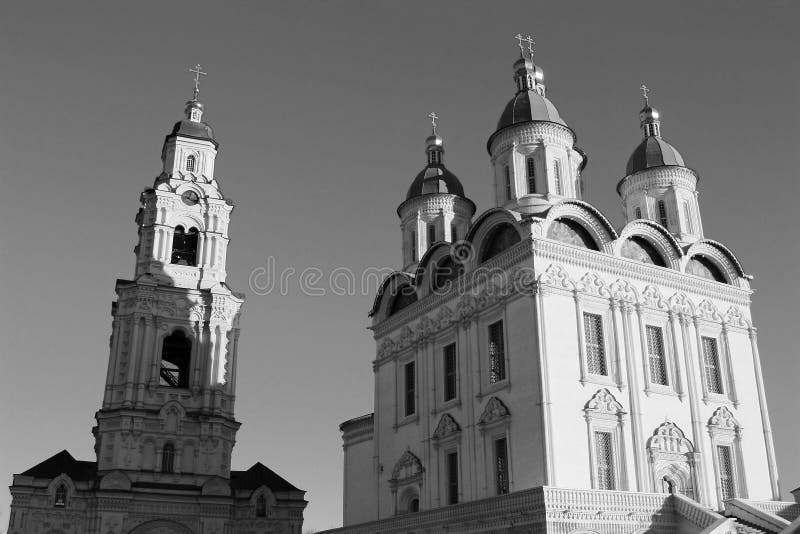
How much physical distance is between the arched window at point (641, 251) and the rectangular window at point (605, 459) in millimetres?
5665

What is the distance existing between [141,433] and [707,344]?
22.7m

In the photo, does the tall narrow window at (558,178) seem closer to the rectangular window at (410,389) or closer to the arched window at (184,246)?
the rectangular window at (410,389)

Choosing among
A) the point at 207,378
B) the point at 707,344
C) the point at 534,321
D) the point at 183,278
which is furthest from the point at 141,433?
the point at 707,344

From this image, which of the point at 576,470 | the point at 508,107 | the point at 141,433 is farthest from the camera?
the point at 141,433

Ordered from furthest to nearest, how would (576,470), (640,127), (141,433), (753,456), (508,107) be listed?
(141,433), (640,127), (508,107), (753,456), (576,470)

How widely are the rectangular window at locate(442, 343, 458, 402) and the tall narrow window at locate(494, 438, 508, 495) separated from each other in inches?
111

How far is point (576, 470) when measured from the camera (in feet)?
70.7

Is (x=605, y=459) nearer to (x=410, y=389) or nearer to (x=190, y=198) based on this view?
(x=410, y=389)

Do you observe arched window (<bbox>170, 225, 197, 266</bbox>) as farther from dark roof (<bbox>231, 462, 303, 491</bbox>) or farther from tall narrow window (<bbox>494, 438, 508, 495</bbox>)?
tall narrow window (<bbox>494, 438, 508, 495</bbox>)

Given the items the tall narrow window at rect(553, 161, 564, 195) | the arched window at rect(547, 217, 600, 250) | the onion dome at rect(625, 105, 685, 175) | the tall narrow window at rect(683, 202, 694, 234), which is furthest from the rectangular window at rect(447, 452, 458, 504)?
the onion dome at rect(625, 105, 685, 175)

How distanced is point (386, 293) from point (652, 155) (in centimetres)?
1080

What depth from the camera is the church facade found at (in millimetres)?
33438

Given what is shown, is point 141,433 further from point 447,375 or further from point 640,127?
point 640,127

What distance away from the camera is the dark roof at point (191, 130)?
41281 mm
